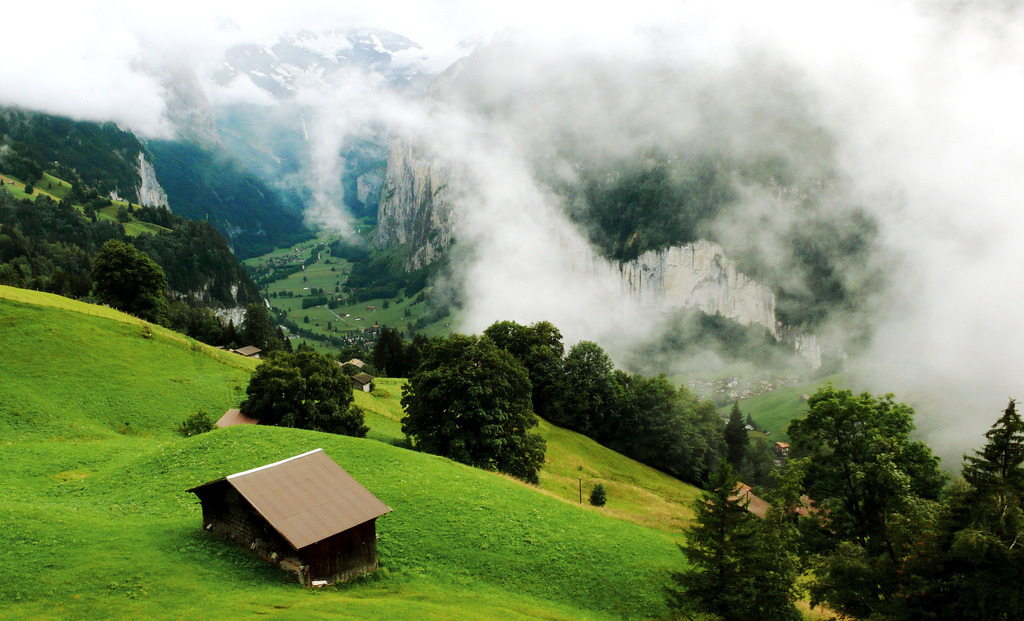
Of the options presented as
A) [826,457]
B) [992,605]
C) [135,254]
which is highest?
[135,254]

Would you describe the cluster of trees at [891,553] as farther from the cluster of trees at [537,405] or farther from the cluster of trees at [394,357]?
the cluster of trees at [394,357]

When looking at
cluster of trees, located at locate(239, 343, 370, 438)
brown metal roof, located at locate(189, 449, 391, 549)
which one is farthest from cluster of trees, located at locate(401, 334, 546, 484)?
brown metal roof, located at locate(189, 449, 391, 549)

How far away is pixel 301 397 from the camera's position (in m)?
48.0

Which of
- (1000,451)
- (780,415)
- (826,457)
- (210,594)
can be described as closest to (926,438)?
(780,415)

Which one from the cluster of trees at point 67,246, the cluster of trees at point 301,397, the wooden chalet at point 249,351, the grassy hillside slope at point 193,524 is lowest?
the grassy hillside slope at point 193,524

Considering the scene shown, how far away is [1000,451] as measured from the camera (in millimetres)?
17953

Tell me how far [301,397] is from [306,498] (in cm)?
2621

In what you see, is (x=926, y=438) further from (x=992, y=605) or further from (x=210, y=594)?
(x=210, y=594)

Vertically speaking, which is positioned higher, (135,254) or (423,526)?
(135,254)

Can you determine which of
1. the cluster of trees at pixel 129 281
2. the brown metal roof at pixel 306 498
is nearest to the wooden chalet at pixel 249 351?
the cluster of trees at pixel 129 281

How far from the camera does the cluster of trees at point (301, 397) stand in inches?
1863

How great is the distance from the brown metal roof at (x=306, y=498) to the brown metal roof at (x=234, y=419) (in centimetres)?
2474

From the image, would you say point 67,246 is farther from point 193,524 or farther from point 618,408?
point 193,524

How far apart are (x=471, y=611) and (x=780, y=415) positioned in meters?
198
